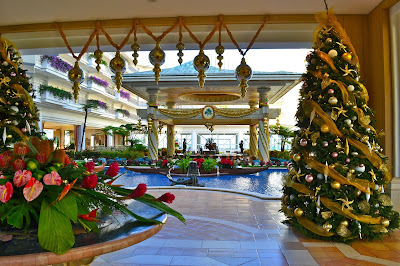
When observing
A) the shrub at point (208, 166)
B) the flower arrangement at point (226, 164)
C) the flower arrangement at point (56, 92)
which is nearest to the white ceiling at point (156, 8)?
the shrub at point (208, 166)

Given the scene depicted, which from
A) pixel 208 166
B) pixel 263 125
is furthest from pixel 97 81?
pixel 208 166

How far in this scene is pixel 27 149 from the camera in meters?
1.92

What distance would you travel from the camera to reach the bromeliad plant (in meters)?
1.51

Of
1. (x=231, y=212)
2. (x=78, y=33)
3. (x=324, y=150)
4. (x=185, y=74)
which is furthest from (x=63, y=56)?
(x=324, y=150)

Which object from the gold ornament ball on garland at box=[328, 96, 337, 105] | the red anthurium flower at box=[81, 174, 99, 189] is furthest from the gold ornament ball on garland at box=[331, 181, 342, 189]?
the red anthurium flower at box=[81, 174, 99, 189]

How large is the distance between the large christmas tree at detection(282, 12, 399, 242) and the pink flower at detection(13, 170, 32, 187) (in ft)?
10.4

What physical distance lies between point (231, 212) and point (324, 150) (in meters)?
2.30

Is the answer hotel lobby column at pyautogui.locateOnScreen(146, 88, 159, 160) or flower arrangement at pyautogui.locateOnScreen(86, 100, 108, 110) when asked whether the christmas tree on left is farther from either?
flower arrangement at pyautogui.locateOnScreen(86, 100, 108, 110)

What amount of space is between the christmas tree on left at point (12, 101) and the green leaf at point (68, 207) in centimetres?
425

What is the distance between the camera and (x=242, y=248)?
3.72 m

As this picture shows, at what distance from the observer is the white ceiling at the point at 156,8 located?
175 inches

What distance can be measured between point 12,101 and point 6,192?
4.43 m

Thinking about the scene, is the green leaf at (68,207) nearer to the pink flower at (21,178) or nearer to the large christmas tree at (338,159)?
the pink flower at (21,178)

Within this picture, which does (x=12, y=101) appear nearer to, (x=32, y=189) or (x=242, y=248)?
(x=242, y=248)
